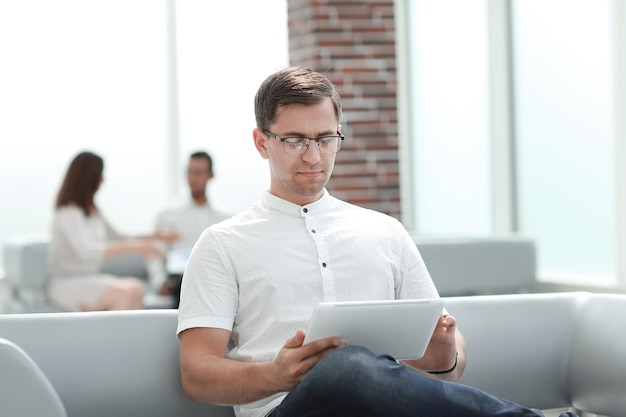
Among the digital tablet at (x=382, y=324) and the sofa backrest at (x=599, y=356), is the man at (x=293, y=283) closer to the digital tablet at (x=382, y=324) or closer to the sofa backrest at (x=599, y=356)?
the digital tablet at (x=382, y=324)

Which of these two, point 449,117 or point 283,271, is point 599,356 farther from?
point 449,117

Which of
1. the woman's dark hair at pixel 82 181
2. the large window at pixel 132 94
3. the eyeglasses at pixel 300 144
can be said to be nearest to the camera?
the eyeglasses at pixel 300 144

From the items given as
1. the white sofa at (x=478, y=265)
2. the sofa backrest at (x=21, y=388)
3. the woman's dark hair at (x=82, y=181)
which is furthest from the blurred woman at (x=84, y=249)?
the sofa backrest at (x=21, y=388)

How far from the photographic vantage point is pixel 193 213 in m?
6.76

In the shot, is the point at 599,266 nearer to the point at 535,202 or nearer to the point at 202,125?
the point at 535,202

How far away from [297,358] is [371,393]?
0.18 meters

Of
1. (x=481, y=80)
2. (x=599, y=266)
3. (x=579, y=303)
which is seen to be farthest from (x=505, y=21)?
(x=579, y=303)

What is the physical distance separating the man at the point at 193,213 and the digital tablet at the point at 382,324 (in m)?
4.33

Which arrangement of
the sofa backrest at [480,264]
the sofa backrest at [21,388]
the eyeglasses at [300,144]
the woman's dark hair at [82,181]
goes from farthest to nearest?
the woman's dark hair at [82,181]
the sofa backrest at [480,264]
the eyeglasses at [300,144]
the sofa backrest at [21,388]

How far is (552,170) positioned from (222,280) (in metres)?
4.16

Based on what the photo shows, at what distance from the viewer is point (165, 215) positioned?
6.81 meters

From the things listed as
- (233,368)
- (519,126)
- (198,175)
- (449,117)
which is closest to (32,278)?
(198,175)

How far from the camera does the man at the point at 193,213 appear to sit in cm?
671

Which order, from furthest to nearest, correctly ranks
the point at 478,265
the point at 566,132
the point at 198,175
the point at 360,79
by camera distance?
the point at 360,79
the point at 198,175
the point at 566,132
the point at 478,265
